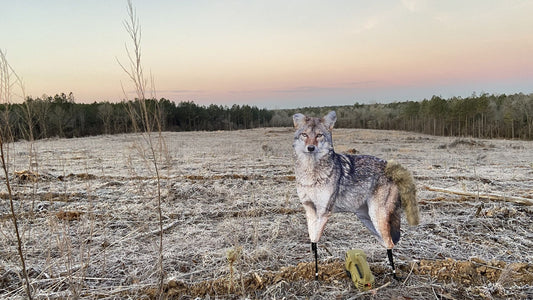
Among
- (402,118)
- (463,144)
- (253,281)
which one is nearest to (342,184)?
(253,281)

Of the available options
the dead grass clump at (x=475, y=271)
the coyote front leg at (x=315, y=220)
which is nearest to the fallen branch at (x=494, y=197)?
the dead grass clump at (x=475, y=271)

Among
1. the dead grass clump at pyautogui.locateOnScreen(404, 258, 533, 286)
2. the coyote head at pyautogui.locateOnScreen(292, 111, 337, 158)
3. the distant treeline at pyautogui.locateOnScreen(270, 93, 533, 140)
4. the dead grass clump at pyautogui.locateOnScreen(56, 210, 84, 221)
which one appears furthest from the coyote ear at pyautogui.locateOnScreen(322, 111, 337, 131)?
the distant treeline at pyautogui.locateOnScreen(270, 93, 533, 140)

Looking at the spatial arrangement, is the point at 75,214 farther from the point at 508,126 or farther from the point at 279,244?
the point at 508,126

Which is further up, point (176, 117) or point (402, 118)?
point (176, 117)

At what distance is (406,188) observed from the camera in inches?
95.0

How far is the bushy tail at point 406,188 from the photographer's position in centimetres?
241

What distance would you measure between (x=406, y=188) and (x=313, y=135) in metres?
0.89

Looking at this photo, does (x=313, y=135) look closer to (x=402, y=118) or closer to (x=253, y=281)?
(x=253, y=281)

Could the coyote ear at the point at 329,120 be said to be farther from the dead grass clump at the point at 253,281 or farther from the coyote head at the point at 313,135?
the dead grass clump at the point at 253,281

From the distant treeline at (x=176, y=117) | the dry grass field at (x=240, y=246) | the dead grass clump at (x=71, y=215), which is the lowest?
the dry grass field at (x=240, y=246)

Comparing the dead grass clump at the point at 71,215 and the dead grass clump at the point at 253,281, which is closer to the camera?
the dead grass clump at the point at 253,281

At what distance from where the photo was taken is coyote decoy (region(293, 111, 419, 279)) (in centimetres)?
240

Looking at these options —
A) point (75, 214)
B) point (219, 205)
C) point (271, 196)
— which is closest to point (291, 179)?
point (271, 196)

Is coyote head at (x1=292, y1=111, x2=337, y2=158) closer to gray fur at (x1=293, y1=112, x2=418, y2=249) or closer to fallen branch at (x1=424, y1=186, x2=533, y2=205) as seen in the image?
gray fur at (x1=293, y1=112, x2=418, y2=249)
